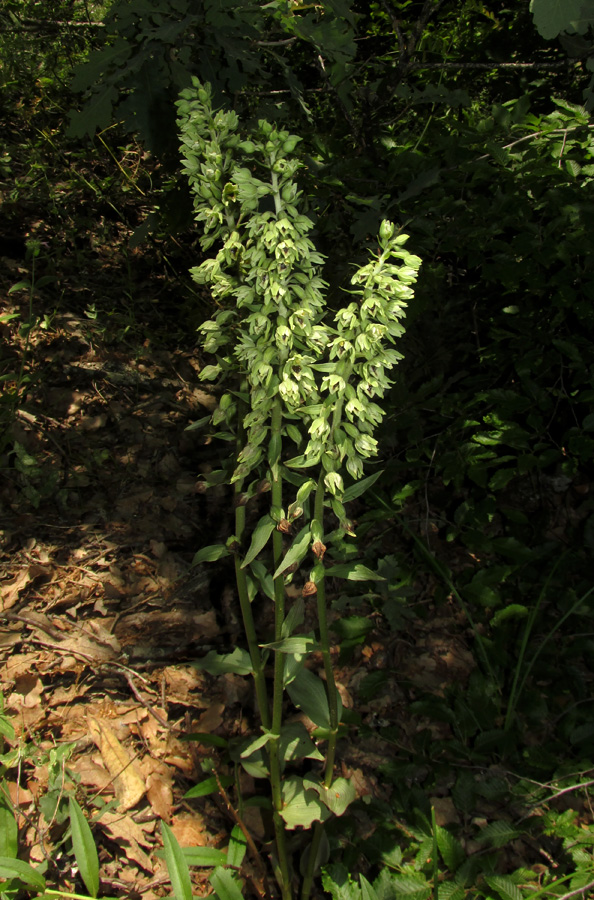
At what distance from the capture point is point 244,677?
102 inches

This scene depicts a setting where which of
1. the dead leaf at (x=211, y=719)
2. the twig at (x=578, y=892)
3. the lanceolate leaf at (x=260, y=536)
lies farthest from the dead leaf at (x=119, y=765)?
the twig at (x=578, y=892)

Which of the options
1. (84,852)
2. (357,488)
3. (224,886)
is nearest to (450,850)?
(224,886)

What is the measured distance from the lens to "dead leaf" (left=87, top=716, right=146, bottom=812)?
210 cm

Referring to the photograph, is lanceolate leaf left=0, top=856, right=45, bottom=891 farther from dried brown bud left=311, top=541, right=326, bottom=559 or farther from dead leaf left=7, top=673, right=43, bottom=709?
dried brown bud left=311, top=541, right=326, bottom=559

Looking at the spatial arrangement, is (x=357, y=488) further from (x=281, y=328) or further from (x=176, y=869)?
(x=176, y=869)

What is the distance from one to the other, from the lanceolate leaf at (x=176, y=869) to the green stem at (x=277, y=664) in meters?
0.41

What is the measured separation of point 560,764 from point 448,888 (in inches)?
26.7

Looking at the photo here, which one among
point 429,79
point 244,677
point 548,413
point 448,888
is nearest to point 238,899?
point 448,888

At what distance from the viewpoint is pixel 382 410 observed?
66.3 inches

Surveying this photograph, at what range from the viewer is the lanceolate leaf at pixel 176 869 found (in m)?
1.57

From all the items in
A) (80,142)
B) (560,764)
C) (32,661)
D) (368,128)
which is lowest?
(560,764)

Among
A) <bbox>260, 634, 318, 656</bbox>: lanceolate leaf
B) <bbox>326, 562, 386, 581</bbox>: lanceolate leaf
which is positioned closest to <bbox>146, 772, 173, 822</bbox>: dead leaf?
<bbox>260, 634, 318, 656</bbox>: lanceolate leaf

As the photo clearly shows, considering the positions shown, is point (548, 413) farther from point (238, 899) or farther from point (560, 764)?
point (238, 899)

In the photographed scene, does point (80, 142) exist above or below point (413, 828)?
above
